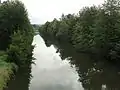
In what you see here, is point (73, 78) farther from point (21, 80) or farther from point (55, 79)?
point (21, 80)

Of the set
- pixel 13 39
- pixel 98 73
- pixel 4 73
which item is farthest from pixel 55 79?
pixel 13 39

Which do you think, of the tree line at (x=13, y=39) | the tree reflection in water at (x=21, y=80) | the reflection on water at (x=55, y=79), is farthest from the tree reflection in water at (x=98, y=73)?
the tree line at (x=13, y=39)

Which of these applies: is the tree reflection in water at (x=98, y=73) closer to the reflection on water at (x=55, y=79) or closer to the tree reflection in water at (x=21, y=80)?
the reflection on water at (x=55, y=79)

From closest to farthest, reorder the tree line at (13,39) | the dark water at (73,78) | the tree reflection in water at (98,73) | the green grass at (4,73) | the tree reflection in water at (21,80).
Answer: the green grass at (4,73)
the tree reflection in water at (21,80)
the dark water at (73,78)
the tree reflection in water at (98,73)
the tree line at (13,39)

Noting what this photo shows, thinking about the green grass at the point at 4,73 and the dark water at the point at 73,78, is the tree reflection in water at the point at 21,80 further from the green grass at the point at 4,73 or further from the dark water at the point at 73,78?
Result: the green grass at the point at 4,73

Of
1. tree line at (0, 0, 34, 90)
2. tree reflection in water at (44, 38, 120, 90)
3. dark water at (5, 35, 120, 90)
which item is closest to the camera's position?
dark water at (5, 35, 120, 90)

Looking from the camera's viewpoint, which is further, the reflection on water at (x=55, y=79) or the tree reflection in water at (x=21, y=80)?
the reflection on water at (x=55, y=79)

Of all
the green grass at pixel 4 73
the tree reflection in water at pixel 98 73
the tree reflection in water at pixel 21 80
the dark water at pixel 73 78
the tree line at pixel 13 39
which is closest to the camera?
the green grass at pixel 4 73

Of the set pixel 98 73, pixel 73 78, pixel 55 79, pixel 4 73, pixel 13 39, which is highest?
pixel 13 39

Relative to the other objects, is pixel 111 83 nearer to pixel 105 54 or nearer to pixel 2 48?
pixel 105 54

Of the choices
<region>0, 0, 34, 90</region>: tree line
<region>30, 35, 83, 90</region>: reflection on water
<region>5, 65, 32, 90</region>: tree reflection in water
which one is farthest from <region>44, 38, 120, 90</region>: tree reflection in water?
<region>0, 0, 34, 90</region>: tree line

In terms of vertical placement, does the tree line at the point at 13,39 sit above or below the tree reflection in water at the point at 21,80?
above

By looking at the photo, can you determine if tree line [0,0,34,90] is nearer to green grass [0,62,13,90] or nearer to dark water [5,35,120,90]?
green grass [0,62,13,90]

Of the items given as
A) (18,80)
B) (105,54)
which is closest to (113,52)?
(105,54)
